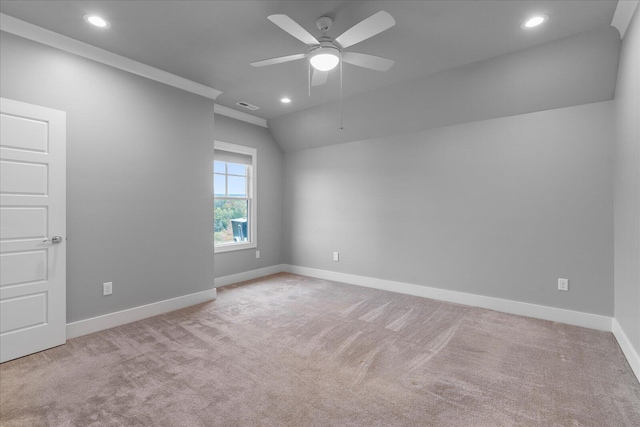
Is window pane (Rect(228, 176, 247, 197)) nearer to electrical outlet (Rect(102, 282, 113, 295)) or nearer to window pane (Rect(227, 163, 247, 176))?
window pane (Rect(227, 163, 247, 176))

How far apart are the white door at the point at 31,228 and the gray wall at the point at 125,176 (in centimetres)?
13

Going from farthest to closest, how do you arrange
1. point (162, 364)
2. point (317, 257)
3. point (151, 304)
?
point (317, 257) < point (151, 304) < point (162, 364)

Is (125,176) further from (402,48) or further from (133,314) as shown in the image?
(402,48)

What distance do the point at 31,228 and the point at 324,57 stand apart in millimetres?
2897

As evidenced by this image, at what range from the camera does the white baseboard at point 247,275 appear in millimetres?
4733

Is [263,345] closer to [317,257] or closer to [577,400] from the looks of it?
[577,400]

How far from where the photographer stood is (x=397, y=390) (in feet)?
6.87

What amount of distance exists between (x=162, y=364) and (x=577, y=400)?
2987 mm

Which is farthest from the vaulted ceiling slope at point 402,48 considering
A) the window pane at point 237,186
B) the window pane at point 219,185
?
the window pane at point 237,186

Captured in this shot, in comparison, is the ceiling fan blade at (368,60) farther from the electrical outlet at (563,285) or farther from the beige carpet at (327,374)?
the electrical outlet at (563,285)

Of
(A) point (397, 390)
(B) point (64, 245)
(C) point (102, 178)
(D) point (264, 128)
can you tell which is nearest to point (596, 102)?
(A) point (397, 390)

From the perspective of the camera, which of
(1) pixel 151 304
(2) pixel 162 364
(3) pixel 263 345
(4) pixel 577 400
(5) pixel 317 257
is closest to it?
(4) pixel 577 400

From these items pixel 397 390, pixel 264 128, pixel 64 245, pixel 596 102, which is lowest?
pixel 397 390

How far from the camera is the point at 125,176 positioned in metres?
3.29
